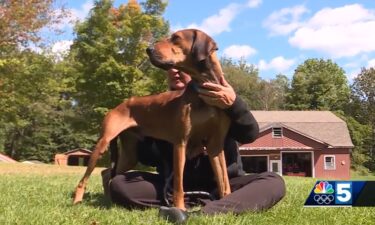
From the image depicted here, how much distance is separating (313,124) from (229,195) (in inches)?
1716

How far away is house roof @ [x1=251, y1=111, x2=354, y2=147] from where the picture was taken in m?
43.4

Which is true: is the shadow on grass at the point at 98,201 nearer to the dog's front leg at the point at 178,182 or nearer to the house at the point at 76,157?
the dog's front leg at the point at 178,182

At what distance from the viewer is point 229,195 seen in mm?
3955

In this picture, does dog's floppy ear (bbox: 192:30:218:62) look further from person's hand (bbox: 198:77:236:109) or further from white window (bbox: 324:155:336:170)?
white window (bbox: 324:155:336:170)

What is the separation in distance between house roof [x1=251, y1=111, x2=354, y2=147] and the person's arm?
38.8 m

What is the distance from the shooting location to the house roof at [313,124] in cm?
4344

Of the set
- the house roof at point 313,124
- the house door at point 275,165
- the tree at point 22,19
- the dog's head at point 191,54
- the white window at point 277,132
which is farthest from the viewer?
the house roof at point 313,124

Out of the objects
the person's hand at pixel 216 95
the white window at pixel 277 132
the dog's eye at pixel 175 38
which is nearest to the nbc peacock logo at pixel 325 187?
the person's hand at pixel 216 95

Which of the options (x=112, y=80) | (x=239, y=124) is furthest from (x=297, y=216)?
(x=112, y=80)

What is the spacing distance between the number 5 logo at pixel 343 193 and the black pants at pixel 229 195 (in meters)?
0.54

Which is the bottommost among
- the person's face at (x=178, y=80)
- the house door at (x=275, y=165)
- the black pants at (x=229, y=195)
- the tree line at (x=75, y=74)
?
the house door at (x=275, y=165)

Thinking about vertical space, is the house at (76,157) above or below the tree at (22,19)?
below

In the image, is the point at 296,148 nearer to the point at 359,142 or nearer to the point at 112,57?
the point at 359,142

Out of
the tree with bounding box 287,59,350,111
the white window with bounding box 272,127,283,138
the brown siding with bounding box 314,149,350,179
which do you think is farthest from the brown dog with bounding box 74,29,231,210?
the tree with bounding box 287,59,350,111
